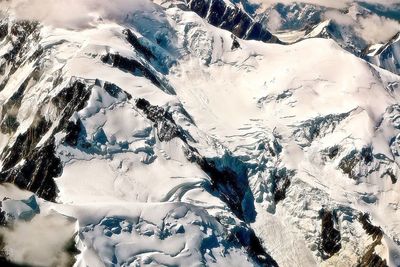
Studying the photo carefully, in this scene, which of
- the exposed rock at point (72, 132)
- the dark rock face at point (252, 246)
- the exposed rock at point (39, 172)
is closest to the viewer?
the exposed rock at point (39, 172)

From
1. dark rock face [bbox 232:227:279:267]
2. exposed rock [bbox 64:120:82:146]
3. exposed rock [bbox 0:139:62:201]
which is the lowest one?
dark rock face [bbox 232:227:279:267]

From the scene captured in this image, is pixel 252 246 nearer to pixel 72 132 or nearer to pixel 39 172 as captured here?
pixel 72 132

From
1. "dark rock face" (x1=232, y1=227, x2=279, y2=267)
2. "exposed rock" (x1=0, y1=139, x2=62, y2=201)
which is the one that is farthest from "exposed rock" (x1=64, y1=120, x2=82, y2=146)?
"dark rock face" (x1=232, y1=227, x2=279, y2=267)

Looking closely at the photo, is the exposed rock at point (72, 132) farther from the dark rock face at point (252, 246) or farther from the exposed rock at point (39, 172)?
the dark rock face at point (252, 246)

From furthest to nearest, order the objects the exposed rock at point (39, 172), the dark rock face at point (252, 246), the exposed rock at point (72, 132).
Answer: the exposed rock at point (72, 132) → the dark rock face at point (252, 246) → the exposed rock at point (39, 172)

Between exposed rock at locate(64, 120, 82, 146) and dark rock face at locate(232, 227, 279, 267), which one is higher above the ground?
exposed rock at locate(64, 120, 82, 146)

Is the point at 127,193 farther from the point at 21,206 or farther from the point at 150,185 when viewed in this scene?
the point at 21,206

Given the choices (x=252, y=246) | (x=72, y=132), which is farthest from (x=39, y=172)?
(x=252, y=246)

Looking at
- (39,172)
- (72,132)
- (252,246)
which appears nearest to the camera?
(39,172)

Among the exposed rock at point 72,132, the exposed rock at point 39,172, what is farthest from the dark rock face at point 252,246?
the exposed rock at point 72,132

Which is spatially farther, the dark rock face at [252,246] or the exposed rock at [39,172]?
the dark rock face at [252,246]

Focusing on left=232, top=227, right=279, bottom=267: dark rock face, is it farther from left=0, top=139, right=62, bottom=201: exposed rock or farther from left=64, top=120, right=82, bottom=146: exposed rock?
left=64, top=120, right=82, bottom=146: exposed rock
